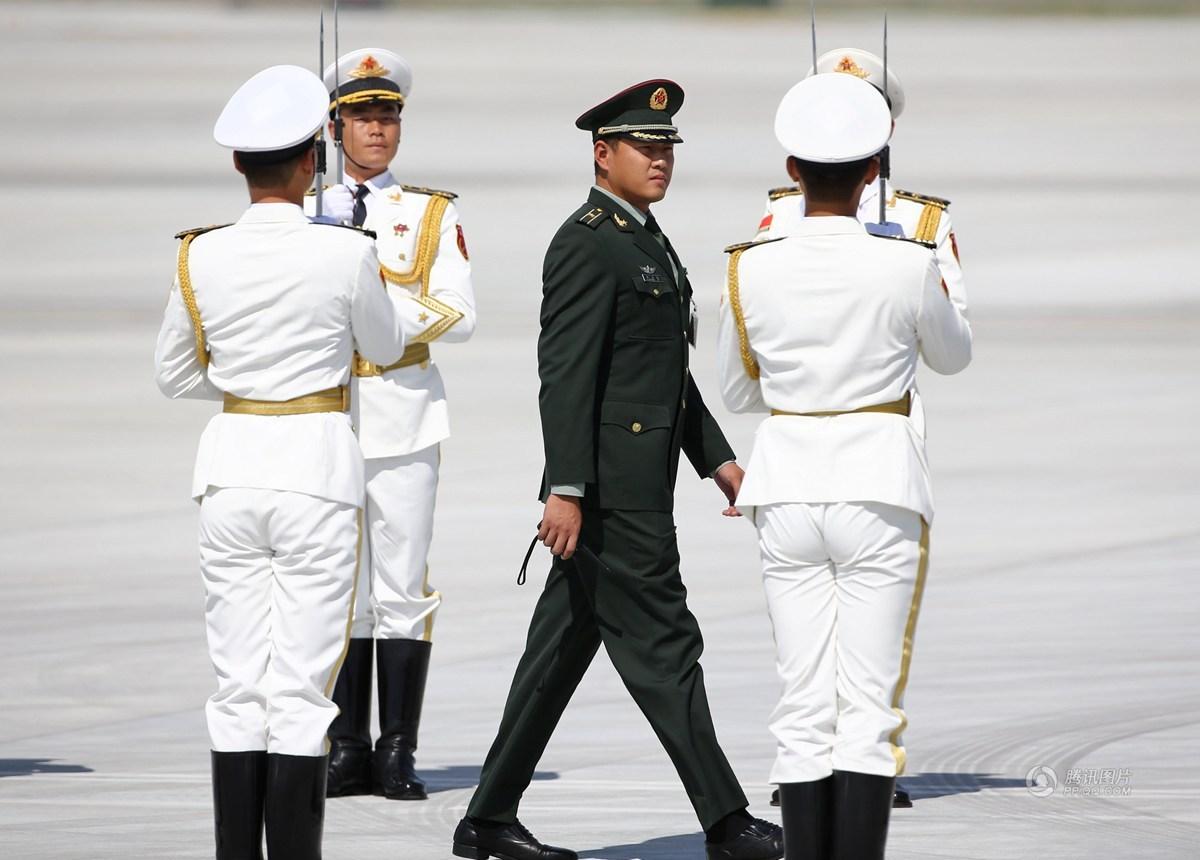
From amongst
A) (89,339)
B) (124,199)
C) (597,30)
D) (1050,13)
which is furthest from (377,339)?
(1050,13)

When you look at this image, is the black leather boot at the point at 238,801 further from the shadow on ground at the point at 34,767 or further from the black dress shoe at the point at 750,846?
the shadow on ground at the point at 34,767

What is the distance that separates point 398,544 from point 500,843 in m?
1.25

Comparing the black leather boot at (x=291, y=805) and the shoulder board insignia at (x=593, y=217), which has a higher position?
the shoulder board insignia at (x=593, y=217)

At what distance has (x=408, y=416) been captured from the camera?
7020mm

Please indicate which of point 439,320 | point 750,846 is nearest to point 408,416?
point 439,320

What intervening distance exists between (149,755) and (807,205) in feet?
10.1

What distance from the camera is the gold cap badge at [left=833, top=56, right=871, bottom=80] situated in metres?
7.04

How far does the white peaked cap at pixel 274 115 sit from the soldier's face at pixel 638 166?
2.55 feet

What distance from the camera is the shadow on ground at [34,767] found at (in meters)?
7.13

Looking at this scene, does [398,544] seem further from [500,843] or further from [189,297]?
[189,297]

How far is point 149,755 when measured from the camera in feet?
24.3

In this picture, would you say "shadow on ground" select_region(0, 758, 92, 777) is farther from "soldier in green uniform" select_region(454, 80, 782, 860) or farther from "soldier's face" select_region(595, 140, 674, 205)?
"soldier's face" select_region(595, 140, 674, 205)

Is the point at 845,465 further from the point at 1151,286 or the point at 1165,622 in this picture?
the point at 1151,286

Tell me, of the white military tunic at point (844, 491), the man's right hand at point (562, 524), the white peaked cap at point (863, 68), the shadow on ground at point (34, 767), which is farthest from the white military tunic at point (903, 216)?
the shadow on ground at point (34, 767)
